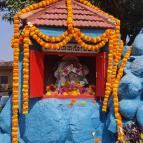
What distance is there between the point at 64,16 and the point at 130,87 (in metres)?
2.01

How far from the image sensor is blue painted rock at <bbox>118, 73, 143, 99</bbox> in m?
7.76

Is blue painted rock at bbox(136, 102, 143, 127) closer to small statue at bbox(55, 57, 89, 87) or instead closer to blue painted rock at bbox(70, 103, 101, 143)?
blue painted rock at bbox(70, 103, 101, 143)

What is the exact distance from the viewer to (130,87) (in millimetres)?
7746

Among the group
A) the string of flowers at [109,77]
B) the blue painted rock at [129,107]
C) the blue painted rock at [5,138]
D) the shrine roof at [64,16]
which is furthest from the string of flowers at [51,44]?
the blue painted rock at [5,138]

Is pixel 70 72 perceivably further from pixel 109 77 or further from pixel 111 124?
pixel 111 124

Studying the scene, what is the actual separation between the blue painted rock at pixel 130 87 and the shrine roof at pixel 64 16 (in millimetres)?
1230

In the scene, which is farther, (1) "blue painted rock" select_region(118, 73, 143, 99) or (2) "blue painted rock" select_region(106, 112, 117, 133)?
(2) "blue painted rock" select_region(106, 112, 117, 133)

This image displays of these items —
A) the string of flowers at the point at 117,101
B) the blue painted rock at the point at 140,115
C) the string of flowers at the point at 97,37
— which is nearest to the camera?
the blue painted rock at the point at 140,115

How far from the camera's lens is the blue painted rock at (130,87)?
25.5 ft

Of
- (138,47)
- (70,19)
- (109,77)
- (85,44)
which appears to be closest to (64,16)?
(70,19)

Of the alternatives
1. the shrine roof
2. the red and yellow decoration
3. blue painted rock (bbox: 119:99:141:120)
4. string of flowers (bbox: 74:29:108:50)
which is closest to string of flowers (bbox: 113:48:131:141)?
the red and yellow decoration

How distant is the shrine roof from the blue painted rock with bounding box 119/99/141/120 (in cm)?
165

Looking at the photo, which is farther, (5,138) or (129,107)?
(5,138)

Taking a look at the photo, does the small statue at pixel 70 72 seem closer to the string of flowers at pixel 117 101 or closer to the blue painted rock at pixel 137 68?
the string of flowers at pixel 117 101
